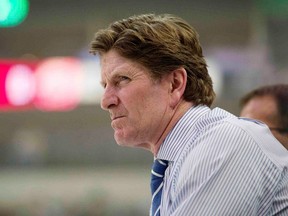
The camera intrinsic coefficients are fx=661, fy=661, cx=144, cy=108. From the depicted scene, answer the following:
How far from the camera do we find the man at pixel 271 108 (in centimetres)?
177

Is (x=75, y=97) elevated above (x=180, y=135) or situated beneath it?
situated beneath

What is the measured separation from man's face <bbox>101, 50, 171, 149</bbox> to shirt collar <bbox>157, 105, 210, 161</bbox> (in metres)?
0.03

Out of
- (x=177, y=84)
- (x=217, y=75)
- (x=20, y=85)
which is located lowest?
(x=217, y=75)

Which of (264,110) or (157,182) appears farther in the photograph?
(264,110)

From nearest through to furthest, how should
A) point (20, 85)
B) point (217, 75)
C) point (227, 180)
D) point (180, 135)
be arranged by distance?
point (227, 180) < point (180, 135) < point (20, 85) < point (217, 75)

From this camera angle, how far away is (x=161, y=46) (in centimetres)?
127

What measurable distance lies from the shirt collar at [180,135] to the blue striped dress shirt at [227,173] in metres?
0.02

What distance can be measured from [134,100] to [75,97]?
201 inches

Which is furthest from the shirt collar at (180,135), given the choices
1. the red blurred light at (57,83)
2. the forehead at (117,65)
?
the red blurred light at (57,83)

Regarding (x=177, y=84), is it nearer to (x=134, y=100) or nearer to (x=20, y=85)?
(x=134, y=100)

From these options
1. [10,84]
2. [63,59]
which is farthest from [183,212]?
[63,59]

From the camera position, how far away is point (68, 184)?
21.2 feet

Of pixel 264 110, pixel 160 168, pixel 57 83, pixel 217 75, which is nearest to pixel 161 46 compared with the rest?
pixel 160 168

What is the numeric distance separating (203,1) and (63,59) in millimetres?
1436
